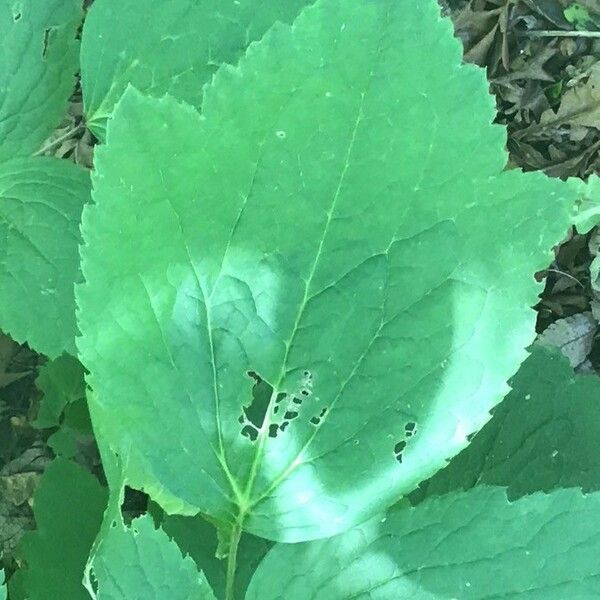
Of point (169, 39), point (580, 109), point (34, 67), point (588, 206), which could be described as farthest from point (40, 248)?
point (580, 109)

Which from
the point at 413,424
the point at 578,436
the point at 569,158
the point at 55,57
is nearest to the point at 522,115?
the point at 569,158

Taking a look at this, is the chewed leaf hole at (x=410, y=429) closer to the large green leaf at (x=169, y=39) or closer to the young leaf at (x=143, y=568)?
the young leaf at (x=143, y=568)

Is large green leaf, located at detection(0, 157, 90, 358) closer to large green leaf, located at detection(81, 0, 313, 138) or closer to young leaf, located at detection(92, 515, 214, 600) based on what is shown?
large green leaf, located at detection(81, 0, 313, 138)

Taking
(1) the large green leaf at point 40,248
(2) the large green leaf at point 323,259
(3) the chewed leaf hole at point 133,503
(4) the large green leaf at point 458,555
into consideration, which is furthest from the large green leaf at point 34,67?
(4) the large green leaf at point 458,555

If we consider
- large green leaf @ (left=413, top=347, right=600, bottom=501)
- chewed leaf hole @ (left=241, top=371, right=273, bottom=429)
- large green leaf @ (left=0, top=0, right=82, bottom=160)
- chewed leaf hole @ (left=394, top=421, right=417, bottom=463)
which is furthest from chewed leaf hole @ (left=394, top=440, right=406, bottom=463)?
large green leaf @ (left=0, top=0, right=82, bottom=160)

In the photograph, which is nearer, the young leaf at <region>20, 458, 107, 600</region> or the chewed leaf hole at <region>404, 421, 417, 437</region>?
the chewed leaf hole at <region>404, 421, 417, 437</region>

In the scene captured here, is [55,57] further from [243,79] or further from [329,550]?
[329,550]
